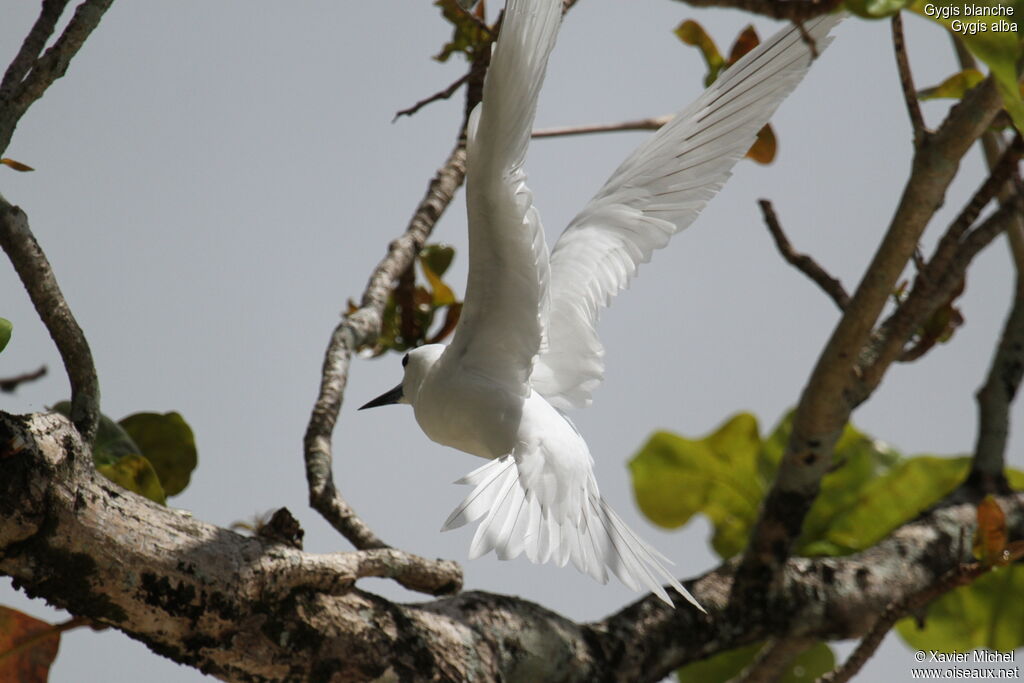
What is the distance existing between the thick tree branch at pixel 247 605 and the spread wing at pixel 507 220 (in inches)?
8.4

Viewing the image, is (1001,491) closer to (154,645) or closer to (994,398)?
(994,398)

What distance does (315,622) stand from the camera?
0.77 meters

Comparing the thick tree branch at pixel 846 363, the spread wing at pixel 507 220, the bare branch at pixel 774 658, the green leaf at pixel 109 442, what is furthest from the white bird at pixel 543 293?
the bare branch at pixel 774 658

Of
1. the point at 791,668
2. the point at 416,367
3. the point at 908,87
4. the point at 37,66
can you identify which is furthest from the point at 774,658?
the point at 37,66

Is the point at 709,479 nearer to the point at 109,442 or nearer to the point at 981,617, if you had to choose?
the point at 981,617

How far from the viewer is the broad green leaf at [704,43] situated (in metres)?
1.09

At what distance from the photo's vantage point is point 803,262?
1.15 metres

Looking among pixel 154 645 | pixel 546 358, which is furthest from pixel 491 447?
pixel 154 645

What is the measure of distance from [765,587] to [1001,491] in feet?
1.41

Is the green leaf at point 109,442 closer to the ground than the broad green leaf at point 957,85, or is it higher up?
closer to the ground

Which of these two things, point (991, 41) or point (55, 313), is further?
point (55, 313)

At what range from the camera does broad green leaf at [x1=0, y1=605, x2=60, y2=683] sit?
0.78 meters

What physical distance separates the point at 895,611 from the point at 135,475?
70 cm

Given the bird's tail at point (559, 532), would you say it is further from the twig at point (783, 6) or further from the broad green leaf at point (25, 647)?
the twig at point (783, 6)
